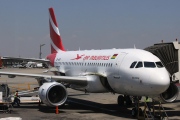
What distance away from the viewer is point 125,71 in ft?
55.1

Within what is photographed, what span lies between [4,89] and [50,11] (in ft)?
41.1

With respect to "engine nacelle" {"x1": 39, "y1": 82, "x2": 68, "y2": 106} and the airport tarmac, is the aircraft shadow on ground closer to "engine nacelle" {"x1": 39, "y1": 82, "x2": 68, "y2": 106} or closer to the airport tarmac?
the airport tarmac

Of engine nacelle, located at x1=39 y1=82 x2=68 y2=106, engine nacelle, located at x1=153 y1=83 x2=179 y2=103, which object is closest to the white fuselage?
engine nacelle, located at x1=39 y1=82 x2=68 y2=106

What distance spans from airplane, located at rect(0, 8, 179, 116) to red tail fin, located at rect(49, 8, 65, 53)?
17.5ft

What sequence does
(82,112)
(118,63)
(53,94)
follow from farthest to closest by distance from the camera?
(53,94) < (82,112) < (118,63)

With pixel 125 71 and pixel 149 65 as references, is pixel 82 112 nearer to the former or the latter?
pixel 125 71

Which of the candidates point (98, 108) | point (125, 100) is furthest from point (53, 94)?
point (125, 100)

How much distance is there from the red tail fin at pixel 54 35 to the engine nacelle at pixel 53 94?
38.1ft

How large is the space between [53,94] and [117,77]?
441 centimetres

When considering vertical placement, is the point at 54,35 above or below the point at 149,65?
above

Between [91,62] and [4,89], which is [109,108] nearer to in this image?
[91,62]

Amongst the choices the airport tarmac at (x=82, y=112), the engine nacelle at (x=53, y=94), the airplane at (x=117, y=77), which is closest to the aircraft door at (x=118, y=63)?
the airplane at (x=117, y=77)

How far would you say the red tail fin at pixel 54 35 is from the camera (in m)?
30.8

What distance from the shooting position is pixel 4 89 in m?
21.4
